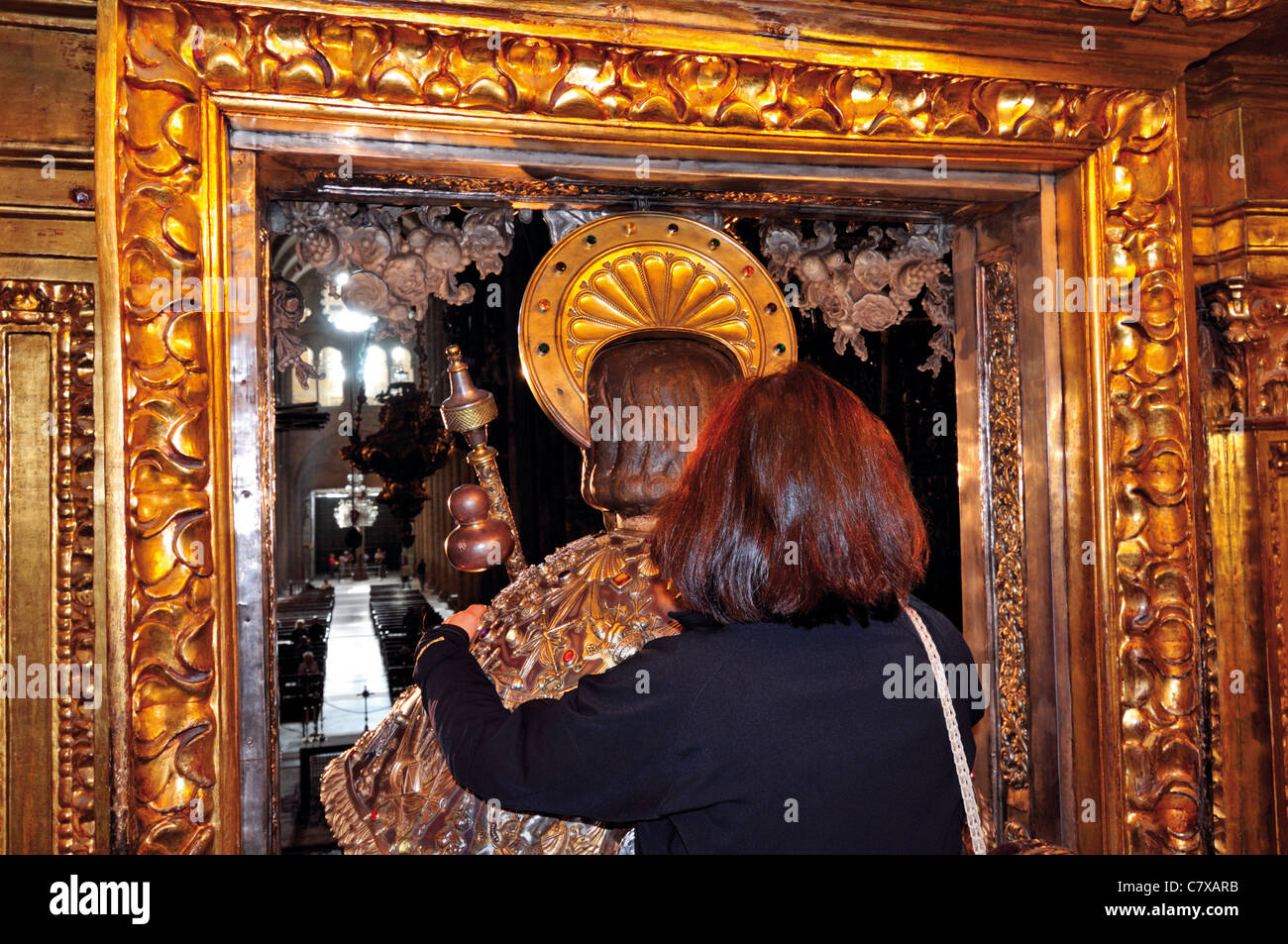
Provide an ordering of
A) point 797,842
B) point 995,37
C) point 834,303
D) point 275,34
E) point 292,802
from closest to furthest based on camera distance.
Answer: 1. point 797,842
2. point 275,34
3. point 995,37
4. point 834,303
5. point 292,802

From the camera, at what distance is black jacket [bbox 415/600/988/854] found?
3.90 feet

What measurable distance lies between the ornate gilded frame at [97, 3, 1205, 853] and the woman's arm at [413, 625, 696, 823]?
74cm

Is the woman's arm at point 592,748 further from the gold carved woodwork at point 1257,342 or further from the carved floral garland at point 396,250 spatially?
the gold carved woodwork at point 1257,342

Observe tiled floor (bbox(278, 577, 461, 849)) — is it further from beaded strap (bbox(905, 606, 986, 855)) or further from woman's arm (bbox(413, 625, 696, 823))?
beaded strap (bbox(905, 606, 986, 855))

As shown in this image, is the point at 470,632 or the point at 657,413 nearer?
the point at 470,632

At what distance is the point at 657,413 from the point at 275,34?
3.56 ft

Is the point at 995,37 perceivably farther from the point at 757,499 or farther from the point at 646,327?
the point at 757,499

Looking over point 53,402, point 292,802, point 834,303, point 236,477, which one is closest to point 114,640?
point 236,477

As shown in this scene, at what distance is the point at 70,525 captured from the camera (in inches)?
85.2

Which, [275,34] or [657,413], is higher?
[275,34]

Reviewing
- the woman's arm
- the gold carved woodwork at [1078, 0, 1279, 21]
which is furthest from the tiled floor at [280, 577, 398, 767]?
the gold carved woodwork at [1078, 0, 1279, 21]

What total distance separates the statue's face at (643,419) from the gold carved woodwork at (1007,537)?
2.58 feet

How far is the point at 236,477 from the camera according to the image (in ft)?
5.96

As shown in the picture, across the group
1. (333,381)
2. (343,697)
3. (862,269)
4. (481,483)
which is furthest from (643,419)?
(333,381)
